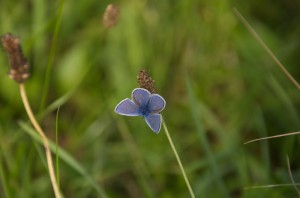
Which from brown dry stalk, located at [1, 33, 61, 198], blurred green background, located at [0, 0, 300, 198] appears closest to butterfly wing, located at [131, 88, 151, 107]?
brown dry stalk, located at [1, 33, 61, 198]

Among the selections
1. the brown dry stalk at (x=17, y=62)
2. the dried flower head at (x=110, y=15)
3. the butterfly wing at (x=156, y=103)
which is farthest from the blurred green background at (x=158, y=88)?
the butterfly wing at (x=156, y=103)

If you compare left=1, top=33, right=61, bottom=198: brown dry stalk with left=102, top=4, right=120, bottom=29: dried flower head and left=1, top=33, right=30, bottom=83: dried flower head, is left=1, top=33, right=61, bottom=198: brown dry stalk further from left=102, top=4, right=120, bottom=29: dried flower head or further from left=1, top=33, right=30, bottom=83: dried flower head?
left=102, top=4, right=120, bottom=29: dried flower head

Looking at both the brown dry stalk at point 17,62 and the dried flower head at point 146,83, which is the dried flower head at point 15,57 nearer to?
the brown dry stalk at point 17,62

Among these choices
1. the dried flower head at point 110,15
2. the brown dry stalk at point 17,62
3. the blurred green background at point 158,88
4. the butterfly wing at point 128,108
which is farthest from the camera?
the blurred green background at point 158,88

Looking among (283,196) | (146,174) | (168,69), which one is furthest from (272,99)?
(283,196)

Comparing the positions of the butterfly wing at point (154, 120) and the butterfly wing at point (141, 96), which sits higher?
the butterfly wing at point (141, 96)

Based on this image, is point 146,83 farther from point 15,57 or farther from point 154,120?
point 15,57
